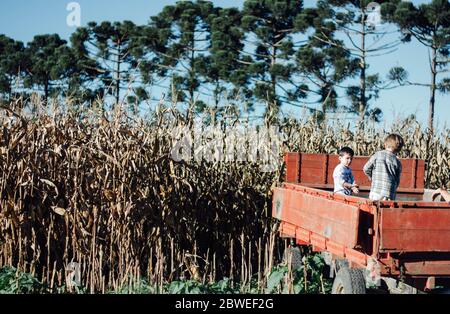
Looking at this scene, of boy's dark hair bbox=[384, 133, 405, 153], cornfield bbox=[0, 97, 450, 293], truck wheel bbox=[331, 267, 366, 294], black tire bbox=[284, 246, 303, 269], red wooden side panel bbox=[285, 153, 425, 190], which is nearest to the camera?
truck wheel bbox=[331, 267, 366, 294]

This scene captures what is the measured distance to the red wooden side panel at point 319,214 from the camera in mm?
5301

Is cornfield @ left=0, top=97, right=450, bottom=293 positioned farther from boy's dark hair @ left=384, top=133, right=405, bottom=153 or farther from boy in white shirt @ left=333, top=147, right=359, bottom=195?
boy's dark hair @ left=384, top=133, right=405, bottom=153

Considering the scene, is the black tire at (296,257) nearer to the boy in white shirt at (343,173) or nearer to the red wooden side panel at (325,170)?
the boy in white shirt at (343,173)

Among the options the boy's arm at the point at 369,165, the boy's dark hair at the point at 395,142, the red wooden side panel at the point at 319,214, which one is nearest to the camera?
the red wooden side panel at the point at 319,214

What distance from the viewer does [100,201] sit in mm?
7180

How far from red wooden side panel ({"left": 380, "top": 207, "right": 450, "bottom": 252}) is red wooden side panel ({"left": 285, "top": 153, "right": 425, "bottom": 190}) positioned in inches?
117

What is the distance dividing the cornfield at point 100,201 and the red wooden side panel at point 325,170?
2.30 ft

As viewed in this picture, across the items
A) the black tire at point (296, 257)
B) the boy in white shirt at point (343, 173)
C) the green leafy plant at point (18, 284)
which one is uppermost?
the boy in white shirt at point (343, 173)

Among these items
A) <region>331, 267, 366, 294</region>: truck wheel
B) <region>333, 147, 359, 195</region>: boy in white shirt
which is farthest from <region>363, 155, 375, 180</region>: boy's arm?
<region>331, 267, 366, 294</region>: truck wheel

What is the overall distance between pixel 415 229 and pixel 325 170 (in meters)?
3.22

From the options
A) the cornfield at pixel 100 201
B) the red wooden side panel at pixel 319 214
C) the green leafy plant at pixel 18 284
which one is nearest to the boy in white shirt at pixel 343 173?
the red wooden side panel at pixel 319 214

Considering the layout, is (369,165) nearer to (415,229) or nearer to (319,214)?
(319,214)

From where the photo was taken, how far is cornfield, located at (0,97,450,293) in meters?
7.05

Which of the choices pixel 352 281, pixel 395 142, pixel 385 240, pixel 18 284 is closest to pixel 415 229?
pixel 385 240
